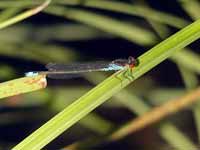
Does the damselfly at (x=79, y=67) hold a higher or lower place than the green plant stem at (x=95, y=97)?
higher

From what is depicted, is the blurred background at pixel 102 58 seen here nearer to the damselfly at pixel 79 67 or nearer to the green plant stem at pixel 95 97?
the damselfly at pixel 79 67

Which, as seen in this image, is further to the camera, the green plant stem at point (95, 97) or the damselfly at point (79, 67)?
the damselfly at point (79, 67)

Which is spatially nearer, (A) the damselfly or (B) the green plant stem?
(B) the green plant stem

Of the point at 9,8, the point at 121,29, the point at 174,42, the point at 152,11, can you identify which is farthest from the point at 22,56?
the point at 174,42

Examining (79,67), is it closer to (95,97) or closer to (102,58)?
(102,58)

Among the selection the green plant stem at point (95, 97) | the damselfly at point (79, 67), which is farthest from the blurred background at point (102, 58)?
the green plant stem at point (95, 97)

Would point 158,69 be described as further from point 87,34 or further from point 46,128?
point 46,128

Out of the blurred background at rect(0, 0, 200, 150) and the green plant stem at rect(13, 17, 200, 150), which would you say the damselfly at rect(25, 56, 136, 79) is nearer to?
the blurred background at rect(0, 0, 200, 150)

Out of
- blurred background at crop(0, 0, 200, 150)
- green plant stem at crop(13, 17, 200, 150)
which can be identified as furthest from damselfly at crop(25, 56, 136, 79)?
green plant stem at crop(13, 17, 200, 150)
